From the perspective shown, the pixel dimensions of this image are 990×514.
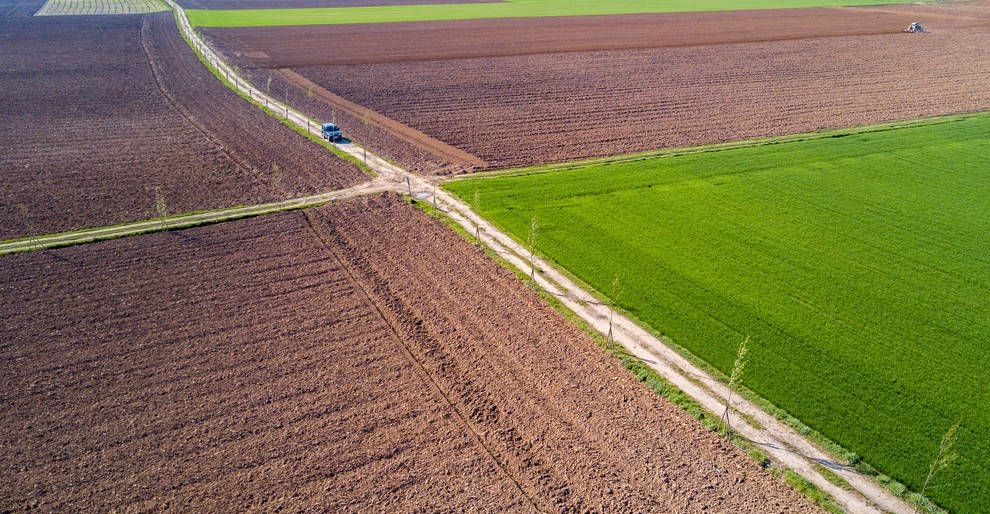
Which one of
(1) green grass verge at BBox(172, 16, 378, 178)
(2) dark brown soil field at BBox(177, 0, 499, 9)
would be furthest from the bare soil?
(1) green grass verge at BBox(172, 16, 378, 178)

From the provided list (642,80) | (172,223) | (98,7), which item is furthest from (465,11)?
(172,223)

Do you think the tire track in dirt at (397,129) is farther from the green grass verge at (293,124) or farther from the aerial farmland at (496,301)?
the green grass verge at (293,124)

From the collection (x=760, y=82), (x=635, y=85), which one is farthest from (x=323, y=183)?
(x=760, y=82)

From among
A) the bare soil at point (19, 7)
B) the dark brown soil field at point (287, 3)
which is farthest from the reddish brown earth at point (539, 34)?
the bare soil at point (19, 7)

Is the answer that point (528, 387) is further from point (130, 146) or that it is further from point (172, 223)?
point (130, 146)

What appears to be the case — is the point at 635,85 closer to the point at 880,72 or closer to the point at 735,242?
the point at 880,72

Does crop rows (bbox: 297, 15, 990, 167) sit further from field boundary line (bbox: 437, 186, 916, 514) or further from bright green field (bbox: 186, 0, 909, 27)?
bright green field (bbox: 186, 0, 909, 27)
